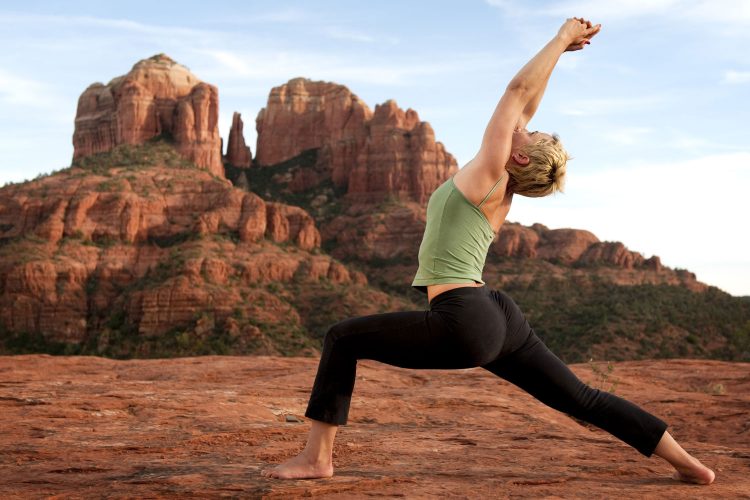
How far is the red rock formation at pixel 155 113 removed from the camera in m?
85.8

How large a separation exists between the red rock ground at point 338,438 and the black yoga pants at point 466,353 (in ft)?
1.23

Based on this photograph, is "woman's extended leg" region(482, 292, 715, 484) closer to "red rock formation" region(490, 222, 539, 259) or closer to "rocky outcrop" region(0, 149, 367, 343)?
"rocky outcrop" region(0, 149, 367, 343)

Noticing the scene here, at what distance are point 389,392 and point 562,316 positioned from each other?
47172 millimetres

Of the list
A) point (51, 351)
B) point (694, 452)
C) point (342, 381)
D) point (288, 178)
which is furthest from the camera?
point (288, 178)

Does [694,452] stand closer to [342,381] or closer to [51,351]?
[342,381]

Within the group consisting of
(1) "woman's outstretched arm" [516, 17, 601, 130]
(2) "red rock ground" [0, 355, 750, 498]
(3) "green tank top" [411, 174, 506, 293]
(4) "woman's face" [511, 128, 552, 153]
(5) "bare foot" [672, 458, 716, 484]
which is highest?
(1) "woman's outstretched arm" [516, 17, 601, 130]

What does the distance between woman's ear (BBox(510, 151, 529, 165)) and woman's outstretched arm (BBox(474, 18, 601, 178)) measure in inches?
1.7

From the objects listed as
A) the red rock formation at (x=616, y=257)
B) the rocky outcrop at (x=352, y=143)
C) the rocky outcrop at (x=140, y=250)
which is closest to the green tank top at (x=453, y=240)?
the rocky outcrop at (x=140, y=250)

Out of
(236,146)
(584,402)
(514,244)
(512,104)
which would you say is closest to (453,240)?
(512,104)

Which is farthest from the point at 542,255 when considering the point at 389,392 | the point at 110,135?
the point at 389,392

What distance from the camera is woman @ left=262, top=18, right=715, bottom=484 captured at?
3885 millimetres

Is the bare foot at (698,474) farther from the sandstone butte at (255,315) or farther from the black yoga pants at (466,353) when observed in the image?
the black yoga pants at (466,353)

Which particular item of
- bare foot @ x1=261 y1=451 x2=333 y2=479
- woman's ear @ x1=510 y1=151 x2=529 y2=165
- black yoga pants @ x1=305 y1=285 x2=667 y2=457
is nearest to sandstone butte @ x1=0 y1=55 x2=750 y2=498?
bare foot @ x1=261 y1=451 x2=333 y2=479

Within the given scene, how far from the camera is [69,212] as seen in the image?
62.3 meters
